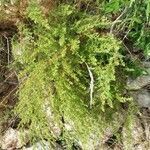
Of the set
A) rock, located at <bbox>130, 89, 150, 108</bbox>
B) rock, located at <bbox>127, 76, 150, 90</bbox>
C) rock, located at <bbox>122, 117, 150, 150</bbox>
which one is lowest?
rock, located at <bbox>122, 117, 150, 150</bbox>

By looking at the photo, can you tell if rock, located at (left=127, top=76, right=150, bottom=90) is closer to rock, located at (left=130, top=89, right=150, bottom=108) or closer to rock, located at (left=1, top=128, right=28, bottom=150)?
rock, located at (left=130, top=89, right=150, bottom=108)

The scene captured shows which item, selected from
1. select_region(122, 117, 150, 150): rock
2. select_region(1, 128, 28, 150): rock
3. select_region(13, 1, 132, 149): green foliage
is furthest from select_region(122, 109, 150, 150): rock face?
select_region(1, 128, 28, 150): rock

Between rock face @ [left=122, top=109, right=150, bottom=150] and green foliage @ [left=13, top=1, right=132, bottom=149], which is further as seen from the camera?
rock face @ [left=122, top=109, right=150, bottom=150]

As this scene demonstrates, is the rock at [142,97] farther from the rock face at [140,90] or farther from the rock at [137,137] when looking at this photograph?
the rock at [137,137]

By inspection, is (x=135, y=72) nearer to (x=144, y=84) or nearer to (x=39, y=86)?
(x=144, y=84)

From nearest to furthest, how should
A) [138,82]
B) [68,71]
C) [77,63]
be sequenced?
[68,71] < [77,63] < [138,82]

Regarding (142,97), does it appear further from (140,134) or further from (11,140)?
(11,140)

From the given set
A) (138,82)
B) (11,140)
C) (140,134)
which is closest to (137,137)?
(140,134)

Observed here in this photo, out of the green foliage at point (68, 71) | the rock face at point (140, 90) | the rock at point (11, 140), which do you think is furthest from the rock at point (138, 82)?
the rock at point (11, 140)
